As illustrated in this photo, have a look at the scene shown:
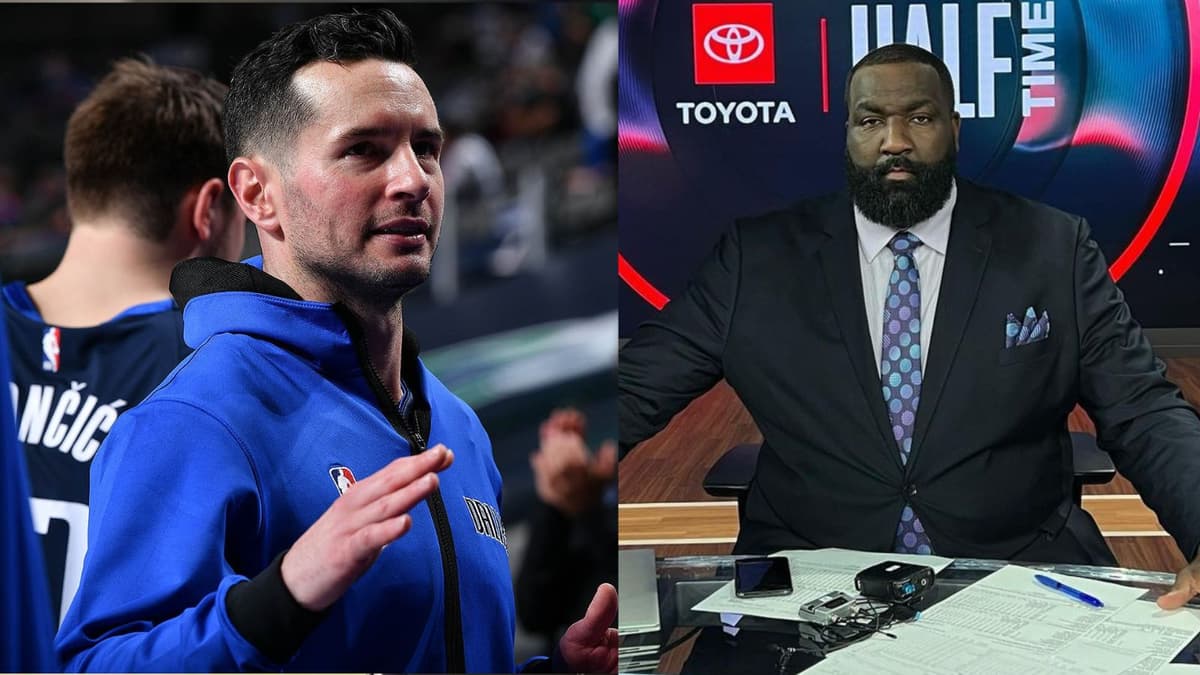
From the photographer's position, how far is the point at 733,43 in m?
2.80

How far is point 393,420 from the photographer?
190 cm

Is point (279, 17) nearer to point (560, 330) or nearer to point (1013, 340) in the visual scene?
point (560, 330)

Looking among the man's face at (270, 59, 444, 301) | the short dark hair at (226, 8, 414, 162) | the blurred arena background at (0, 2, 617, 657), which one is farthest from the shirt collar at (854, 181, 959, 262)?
the short dark hair at (226, 8, 414, 162)

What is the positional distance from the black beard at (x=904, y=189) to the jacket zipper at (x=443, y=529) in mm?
1351

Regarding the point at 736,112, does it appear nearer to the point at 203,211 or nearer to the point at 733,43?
the point at 733,43

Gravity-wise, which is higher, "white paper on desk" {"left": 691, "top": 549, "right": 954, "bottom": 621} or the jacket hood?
the jacket hood

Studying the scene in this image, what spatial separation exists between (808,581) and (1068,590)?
1.41 feet

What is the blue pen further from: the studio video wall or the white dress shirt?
the studio video wall

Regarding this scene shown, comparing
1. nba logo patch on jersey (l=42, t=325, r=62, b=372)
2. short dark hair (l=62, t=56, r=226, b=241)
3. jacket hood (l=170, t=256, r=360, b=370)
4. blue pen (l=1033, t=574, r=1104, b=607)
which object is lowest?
blue pen (l=1033, t=574, r=1104, b=607)

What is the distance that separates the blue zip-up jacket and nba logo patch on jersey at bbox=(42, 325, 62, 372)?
668 mm

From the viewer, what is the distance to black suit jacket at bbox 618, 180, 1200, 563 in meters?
2.68

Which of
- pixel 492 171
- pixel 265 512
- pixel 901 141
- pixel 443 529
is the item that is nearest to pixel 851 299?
pixel 901 141

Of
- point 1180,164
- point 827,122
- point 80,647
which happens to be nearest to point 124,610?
point 80,647

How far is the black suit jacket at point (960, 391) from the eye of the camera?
2676mm
